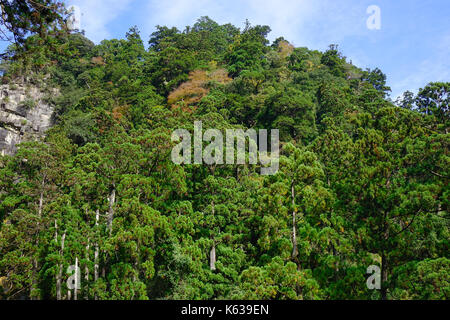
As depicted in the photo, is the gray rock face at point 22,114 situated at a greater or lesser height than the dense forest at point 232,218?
greater

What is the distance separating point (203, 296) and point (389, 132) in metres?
7.74

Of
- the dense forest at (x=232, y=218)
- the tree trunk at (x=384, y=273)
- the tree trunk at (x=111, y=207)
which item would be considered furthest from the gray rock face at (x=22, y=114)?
the tree trunk at (x=384, y=273)

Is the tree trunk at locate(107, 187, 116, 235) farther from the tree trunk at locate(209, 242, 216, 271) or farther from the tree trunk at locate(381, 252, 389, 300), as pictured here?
the tree trunk at locate(381, 252, 389, 300)

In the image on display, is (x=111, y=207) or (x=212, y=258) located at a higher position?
(x=111, y=207)

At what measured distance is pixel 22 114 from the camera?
30094mm

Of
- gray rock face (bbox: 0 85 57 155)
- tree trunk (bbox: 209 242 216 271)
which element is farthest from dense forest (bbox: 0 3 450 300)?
gray rock face (bbox: 0 85 57 155)

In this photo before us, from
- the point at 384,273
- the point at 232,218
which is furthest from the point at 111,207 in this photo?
the point at 384,273

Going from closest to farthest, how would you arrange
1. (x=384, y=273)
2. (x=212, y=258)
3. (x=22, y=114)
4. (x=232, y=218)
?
(x=384, y=273), (x=212, y=258), (x=232, y=218), (x=22, y=114)

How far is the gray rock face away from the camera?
27.9m

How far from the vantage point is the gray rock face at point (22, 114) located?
91.6ft

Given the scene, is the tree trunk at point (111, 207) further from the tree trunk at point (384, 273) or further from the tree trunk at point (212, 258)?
the tree trunk at point (384, 273)

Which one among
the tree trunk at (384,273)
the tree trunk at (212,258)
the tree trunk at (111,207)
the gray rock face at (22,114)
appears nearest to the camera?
the tree trunk at (384,273)

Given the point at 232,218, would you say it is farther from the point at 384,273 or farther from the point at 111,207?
the point at 384,273
